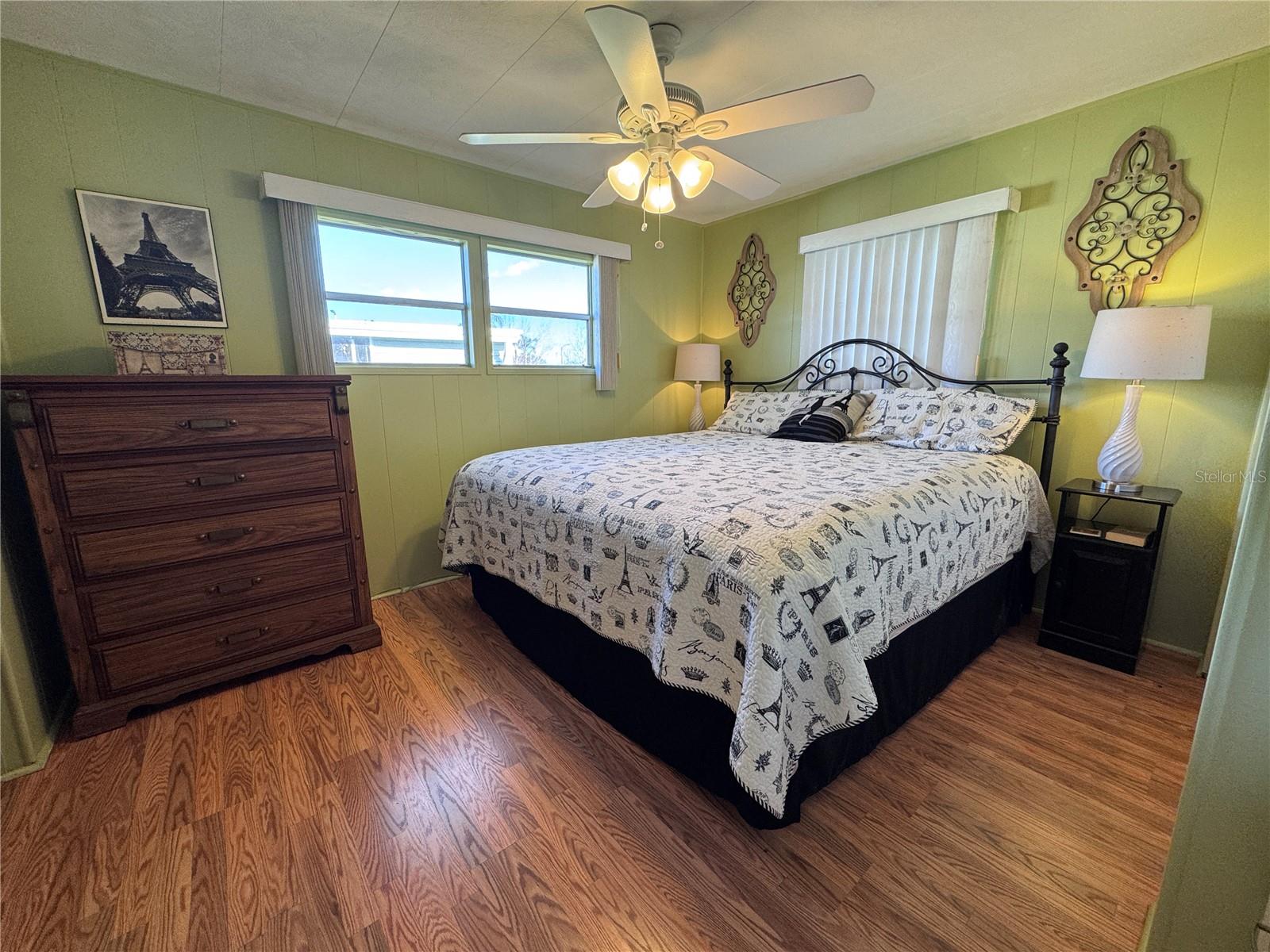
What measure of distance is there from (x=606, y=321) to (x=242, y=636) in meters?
2.59

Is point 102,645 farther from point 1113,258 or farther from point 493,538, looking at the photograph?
point 1113,258

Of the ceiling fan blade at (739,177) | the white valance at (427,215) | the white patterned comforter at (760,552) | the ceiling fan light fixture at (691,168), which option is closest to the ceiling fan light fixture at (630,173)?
the ceiling fan light fixture at (691,168)

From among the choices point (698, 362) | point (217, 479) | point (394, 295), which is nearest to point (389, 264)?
point (394, 295)

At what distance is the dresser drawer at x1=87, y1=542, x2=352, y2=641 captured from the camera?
1.69 m

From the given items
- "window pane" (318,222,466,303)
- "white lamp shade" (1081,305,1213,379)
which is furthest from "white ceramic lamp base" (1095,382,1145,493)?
"window pane" (318,222,466,303)

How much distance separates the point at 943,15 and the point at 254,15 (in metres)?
2.31

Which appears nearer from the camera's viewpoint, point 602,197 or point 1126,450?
point 1126,450

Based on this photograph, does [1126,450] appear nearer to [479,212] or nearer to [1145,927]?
[1145,927]

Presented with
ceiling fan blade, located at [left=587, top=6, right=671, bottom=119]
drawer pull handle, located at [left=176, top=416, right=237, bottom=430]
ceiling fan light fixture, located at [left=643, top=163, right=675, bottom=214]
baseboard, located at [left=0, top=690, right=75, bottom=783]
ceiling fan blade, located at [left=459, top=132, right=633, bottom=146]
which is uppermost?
ceiling fan blade, located at [left=587, top=6, right=671, bottom=119]

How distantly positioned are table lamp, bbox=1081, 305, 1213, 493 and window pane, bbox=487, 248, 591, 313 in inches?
107

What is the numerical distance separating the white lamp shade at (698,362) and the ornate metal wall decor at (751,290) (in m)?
0.28

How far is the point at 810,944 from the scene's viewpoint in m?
1.05

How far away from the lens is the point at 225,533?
184 cm

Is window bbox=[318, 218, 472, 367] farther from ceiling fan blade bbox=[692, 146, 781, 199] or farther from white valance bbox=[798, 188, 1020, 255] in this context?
white valance bbox=[798, 188, 1020, 255]
